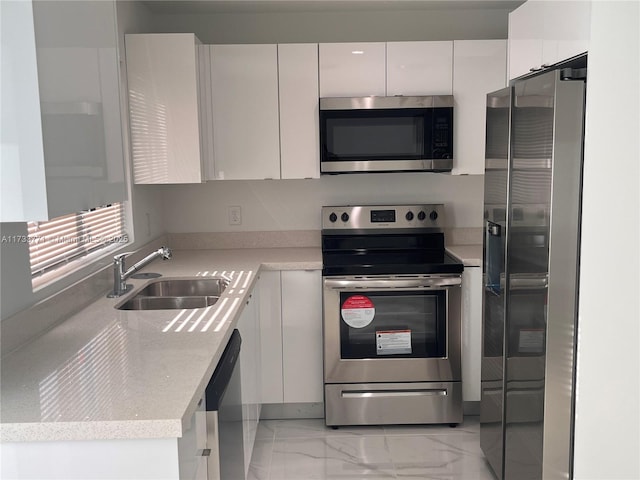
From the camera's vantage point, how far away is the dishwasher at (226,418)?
72.9 inches

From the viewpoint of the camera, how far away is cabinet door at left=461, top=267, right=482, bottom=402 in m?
3.33

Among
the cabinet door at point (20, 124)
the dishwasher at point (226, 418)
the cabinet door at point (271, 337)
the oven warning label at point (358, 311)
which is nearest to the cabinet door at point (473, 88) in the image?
the oven warning label at point (358, 311)

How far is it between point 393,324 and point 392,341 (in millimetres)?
89

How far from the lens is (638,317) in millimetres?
1753

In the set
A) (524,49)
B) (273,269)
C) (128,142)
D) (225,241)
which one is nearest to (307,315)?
(273,269)

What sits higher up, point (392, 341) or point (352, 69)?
point (352, 69)

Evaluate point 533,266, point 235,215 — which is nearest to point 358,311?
point 235,215

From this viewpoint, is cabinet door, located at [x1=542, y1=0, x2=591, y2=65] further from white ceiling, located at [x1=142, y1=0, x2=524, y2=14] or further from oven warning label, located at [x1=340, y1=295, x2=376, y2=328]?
oven warning label, located at [x1=340, y1=295, x2=376, y2=328]

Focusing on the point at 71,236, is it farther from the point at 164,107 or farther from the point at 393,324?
the point at 393,324

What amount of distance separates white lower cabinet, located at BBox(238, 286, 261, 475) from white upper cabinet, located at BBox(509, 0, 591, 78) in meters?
1.54

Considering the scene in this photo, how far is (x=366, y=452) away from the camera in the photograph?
3.15 m

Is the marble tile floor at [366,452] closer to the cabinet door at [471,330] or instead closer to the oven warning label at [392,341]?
the cabinet door at [471,330]

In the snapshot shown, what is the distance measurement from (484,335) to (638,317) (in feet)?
3.74

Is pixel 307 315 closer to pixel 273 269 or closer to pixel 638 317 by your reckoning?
pixel 273 269
